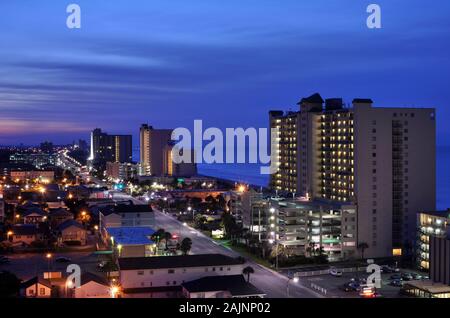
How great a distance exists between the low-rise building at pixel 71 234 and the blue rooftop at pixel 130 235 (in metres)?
0.97

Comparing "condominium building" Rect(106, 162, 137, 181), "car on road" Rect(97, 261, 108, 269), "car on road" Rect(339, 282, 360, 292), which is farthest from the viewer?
"condominium building" Rect(106, 162, 137, 181)

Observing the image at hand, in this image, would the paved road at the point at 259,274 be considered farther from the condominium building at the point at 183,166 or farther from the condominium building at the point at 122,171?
the condominium building at the point at 122,171

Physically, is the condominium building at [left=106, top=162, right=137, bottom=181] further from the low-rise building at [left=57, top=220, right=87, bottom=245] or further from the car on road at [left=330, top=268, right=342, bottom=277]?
the car on road at [left=330, top=268, right=342, bottom=277]

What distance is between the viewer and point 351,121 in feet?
45.5

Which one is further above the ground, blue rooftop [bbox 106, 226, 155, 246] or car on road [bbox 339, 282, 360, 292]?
blue rooftop [bbox 106, 226, 155, 246]

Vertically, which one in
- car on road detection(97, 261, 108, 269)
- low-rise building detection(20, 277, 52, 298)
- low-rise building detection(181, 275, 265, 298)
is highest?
low-rise building detection(181, 275, 265, 298)

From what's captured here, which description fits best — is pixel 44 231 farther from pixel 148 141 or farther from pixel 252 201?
pixel 148 141

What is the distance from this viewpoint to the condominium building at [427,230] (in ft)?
34.9

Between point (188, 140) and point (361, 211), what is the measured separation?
84.6 feet

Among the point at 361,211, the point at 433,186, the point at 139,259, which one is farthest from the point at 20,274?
the point at 433,186

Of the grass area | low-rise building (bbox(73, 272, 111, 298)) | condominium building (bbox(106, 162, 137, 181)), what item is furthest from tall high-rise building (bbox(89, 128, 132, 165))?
low-rise building (bbox(73, 272, 111, 298))

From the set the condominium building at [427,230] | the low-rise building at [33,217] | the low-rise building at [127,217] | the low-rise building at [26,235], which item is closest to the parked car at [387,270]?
the condominium building at [427,230]

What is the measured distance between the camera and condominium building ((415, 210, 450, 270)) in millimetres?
10641

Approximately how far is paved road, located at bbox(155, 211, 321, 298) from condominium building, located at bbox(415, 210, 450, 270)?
2.95 meters
